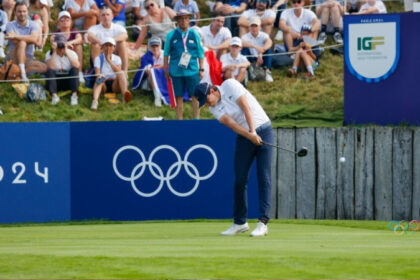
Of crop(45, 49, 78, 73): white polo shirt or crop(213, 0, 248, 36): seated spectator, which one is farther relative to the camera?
crop(213, 0, 248, 36): seated spectator

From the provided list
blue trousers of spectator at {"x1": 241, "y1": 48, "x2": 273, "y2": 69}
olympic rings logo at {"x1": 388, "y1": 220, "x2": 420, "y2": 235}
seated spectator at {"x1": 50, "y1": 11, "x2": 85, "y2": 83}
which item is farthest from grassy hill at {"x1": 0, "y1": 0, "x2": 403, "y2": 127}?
olympic rings logo at {"x1": 388, "y1": 220, "x2": 420, "y2": 235}

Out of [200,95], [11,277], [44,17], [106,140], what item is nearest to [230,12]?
[44,17]

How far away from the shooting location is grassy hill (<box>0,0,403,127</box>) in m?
18.1

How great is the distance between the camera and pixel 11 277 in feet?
23.1

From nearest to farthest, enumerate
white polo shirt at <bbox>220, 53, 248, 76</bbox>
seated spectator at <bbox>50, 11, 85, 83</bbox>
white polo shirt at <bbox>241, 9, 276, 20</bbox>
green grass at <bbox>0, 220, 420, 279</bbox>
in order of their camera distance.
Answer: green grass at <bbox>0, 220, 420, 279</bbox>, white polo shirt at <bbox>220, 53, 248, 76</bbox>, seated spectator at <bbox>50, 11, 85, 83</bbox>, white polo shirt at <bbox>241, 9, 276, 20</bbox>

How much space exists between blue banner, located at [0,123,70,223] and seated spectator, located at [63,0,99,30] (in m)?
5.26

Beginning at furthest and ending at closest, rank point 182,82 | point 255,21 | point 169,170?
point 255,21 < point 182,82 < point 169,170

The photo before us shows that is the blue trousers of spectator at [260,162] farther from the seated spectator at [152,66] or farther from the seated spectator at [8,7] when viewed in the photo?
the seated spectator at [8,7]

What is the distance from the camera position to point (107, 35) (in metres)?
18.9

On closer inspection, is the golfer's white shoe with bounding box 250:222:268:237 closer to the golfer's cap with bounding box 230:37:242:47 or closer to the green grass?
the green grass

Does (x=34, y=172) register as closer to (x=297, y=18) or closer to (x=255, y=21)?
(x=255, y=21)

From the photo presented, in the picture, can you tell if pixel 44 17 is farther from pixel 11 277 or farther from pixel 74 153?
pixel 11 277

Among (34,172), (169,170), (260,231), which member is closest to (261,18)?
(169,170)

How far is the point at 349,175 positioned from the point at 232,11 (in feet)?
22.7
